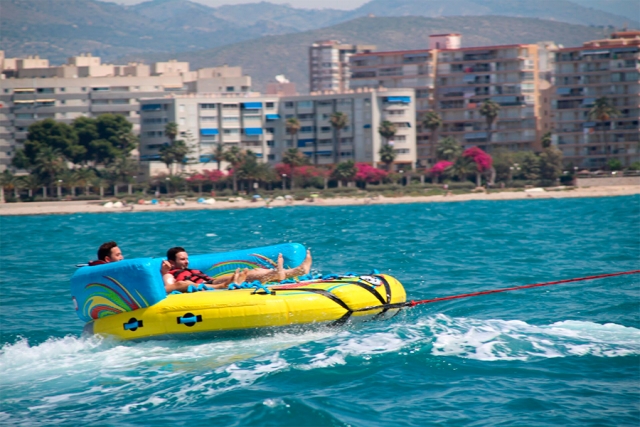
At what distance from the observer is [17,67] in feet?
356

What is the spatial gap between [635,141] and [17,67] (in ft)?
244

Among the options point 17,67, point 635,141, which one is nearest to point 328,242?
point 635,141

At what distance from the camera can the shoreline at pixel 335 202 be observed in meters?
64.0

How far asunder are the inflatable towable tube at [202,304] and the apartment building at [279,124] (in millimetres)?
70145

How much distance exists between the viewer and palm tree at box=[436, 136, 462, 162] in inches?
3125

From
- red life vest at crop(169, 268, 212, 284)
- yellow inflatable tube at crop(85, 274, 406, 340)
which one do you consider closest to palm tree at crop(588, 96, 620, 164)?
red life vest at crop(169, 268, 212, 284)

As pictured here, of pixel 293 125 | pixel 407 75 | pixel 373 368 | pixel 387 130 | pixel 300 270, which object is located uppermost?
pixel 407 75

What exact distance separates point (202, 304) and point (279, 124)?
75491mm

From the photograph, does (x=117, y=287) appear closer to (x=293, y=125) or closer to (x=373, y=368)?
(x=373, y=368)

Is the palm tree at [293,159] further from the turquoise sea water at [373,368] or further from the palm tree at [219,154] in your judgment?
the turquoise sea water at [373,368]

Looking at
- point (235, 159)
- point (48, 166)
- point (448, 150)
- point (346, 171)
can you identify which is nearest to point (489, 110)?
point (448, 150)

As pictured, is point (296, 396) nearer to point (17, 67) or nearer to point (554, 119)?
→ point (554, 119)

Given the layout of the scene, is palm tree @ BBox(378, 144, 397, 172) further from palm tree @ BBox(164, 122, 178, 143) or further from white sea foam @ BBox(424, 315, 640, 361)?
white sea foam @ BBox(424, 315, 640, 361)

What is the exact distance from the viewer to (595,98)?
3260 inches
